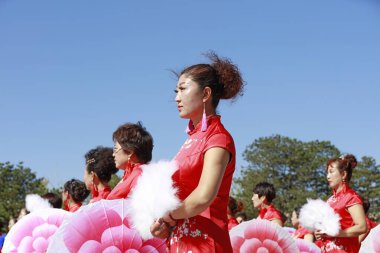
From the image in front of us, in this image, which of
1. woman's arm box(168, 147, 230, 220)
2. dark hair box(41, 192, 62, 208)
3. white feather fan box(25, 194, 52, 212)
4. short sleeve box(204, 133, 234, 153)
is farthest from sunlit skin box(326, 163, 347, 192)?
dark hair box(41, 192, 62, 208)

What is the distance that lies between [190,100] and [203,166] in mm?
424

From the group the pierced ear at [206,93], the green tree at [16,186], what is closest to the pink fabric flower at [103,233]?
the pierced ear at [206,93]

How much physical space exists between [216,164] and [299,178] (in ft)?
176

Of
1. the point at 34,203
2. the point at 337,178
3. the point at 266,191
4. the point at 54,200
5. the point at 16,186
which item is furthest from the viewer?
the point at 16,186

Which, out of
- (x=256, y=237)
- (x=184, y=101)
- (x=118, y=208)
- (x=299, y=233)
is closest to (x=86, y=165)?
(x=256, y=237)

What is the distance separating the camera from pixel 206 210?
9.59ft

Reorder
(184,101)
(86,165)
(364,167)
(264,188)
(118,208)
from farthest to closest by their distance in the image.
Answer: (364,167)
(264,188)
(86,165)
(118,208)
(184,101)

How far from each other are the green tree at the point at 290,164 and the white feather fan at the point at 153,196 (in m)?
50.2

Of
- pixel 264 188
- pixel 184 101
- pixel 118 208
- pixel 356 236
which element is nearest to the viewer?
pixel 184 101

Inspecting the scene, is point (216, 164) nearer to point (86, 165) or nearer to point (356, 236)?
point (356, 236)

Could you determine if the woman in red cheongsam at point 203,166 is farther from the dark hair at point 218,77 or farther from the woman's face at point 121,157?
the woman's face at point 121,157

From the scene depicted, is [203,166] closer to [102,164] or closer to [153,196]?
[153,196]

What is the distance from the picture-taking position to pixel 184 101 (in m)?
3.11

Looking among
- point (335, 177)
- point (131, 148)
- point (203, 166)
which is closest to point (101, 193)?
point (131, 148)
